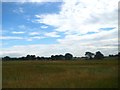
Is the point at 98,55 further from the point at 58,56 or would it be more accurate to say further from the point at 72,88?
the point at 72,88

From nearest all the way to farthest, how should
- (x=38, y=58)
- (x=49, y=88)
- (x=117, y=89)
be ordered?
(x=117, y=89), (x=49, y=88), (x=38, y=58)

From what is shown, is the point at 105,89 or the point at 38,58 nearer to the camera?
the point at 105,89

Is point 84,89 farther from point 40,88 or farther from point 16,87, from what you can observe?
point 16,87

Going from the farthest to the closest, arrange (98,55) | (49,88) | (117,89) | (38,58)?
(38,58) < (98,55) < (49,88) < (117,89)

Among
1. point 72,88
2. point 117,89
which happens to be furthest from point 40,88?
point 117,89

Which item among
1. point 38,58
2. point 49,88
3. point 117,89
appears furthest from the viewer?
point 38,58

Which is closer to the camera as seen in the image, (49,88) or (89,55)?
(49,88)

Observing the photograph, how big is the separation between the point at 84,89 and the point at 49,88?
8.21ft

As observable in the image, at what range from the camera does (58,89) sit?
19516 millimetres

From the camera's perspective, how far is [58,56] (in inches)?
5448

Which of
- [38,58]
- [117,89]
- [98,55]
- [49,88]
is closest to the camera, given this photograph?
[117,89]

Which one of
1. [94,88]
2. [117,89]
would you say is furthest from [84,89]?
[117,89]

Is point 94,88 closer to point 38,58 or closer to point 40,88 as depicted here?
point 40,88

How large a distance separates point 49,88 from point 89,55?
125809 millimetres
